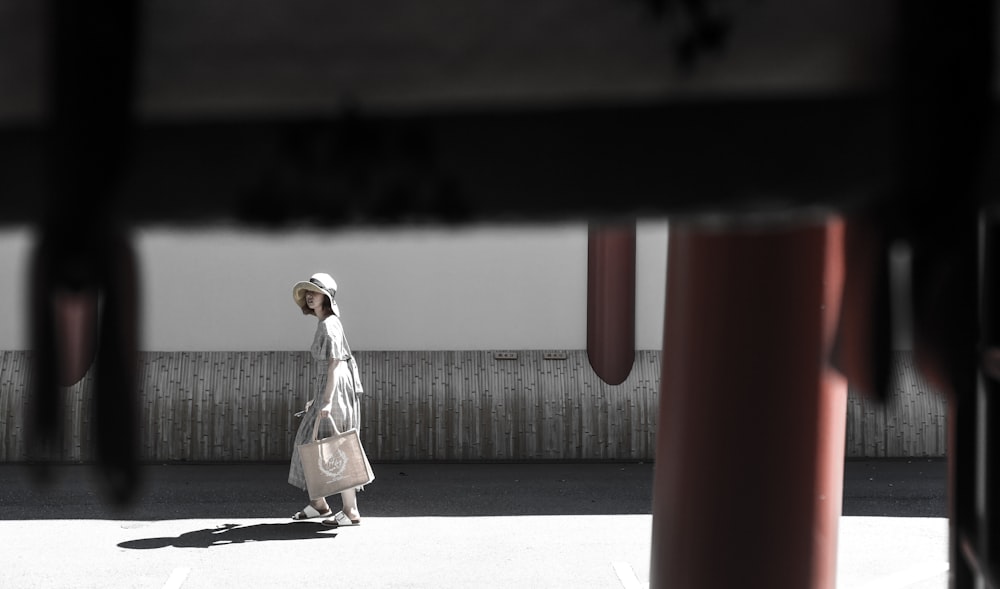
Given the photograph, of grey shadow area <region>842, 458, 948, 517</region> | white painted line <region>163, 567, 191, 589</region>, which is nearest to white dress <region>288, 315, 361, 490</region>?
white painted line <region>163, 567, 191, 589</region>

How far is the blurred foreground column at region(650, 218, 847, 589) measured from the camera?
3021mm

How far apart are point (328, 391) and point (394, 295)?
267 cm

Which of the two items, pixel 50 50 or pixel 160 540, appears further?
pixel 160 540

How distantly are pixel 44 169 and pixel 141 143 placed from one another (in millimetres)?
67

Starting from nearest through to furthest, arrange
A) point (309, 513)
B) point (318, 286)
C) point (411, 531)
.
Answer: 1. point (318, 286)
2. point (411, 531)
3. point (309, 513)

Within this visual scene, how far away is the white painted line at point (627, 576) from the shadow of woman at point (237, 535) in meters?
1.49

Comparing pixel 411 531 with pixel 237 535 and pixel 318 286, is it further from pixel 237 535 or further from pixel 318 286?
pixel 318 286

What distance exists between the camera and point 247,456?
25.4 ft

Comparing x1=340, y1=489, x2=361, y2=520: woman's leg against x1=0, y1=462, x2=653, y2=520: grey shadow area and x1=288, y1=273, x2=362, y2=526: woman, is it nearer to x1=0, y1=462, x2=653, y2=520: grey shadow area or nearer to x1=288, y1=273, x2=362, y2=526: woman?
x1=0, y1=462, x2=653, y2=520: grey shadow area

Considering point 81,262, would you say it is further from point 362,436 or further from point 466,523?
point 362,436

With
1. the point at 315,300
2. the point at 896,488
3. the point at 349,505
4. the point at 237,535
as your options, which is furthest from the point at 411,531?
the point at 896,488

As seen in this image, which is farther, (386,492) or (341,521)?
(386,492)

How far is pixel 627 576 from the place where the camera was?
16.4 ft

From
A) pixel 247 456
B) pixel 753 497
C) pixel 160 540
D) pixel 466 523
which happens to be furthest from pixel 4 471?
pixel 753 497
